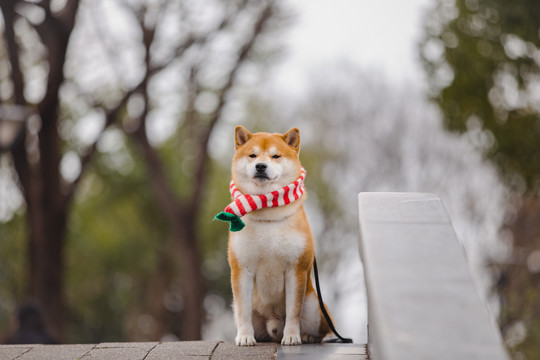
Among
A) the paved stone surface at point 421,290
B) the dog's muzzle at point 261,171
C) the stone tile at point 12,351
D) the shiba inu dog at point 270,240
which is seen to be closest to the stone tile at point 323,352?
the shiba inu dog at point 270,240

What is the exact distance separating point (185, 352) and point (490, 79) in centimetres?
886

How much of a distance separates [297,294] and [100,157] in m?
18.2

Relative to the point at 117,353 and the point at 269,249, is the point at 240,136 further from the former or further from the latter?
the point at 117,353

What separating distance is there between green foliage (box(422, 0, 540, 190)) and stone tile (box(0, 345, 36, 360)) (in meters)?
8.60

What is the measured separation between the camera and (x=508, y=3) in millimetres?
10117

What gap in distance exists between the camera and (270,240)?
396 centimetres

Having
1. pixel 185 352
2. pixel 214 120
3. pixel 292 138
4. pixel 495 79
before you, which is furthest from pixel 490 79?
pixel 185 352

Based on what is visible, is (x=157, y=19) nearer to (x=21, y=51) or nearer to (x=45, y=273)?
(x=21, y=51)

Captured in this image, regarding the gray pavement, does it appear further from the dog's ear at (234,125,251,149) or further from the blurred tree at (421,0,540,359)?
the blurred tree at (421,0,540,359)

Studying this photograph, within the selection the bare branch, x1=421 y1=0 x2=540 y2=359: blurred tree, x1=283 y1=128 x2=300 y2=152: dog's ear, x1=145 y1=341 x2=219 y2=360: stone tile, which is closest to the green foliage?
x1=421 y1=0 x2=540 y2=359: blurred tree

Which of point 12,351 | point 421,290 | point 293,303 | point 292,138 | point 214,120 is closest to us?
point 421,290

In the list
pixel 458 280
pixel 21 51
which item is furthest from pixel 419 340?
pixel 21 51

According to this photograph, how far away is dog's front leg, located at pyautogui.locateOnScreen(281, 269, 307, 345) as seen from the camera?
4016mm

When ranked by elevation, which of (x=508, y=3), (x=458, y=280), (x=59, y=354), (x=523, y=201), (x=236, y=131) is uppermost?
(x=508, y=3)
